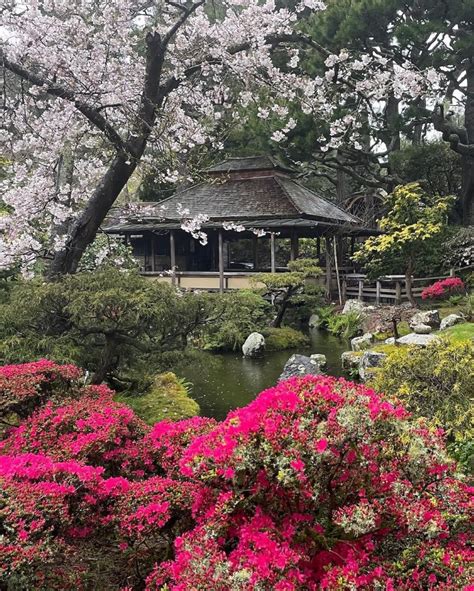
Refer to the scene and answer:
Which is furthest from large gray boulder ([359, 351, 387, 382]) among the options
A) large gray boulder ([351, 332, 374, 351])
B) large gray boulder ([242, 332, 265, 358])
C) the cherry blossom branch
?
the cherry blossom branch

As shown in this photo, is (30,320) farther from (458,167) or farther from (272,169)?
(458,167)

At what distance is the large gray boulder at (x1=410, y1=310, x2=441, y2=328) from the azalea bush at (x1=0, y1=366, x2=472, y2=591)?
412 inches

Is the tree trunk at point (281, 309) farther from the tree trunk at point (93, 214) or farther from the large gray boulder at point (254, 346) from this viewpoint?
the tree trunk at point (93, 214)

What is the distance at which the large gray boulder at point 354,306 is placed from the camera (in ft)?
52.5

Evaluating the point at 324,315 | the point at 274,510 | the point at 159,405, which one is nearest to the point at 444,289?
the point at 324,315

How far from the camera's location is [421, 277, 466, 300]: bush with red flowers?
15.2m

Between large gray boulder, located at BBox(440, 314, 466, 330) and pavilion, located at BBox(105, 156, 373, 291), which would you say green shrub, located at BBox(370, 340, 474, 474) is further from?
pavilion, located at BBox(105, 156, 373, 291)

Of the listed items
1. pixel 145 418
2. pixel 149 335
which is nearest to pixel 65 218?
pixel 149 335

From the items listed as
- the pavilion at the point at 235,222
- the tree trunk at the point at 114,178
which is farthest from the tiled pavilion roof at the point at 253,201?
the tree trunk at the point at 114,178

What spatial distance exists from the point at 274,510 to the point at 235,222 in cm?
1624

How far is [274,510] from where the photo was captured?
2.39m

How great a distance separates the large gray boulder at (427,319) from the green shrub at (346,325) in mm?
2049

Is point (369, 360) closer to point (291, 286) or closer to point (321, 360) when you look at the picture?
point (321, 360)

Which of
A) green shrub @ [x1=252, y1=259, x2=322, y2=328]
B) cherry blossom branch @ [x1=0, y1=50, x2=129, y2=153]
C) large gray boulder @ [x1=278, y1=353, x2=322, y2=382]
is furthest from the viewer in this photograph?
green shrub @ [x1=252, y1=259, x2=322, y2=328]
